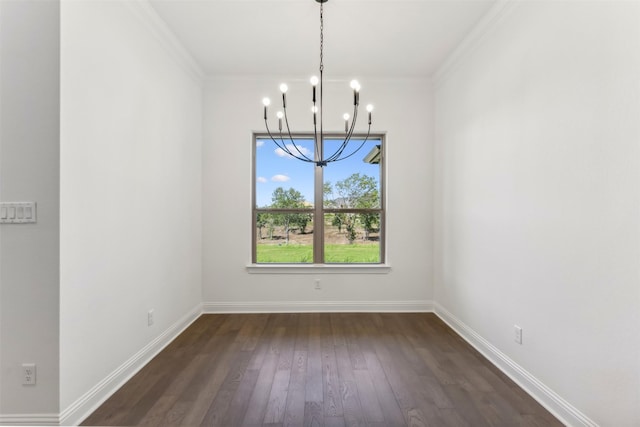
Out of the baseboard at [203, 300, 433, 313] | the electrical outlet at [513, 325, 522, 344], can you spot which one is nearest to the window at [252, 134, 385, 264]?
the baseboard at [203, 300, 433, 313]

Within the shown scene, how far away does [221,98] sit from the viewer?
146 inches

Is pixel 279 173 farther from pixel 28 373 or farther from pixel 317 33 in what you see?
pixel 28 373

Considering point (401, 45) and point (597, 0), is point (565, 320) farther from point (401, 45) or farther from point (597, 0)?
point (401, 45)

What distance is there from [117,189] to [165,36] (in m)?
1.62

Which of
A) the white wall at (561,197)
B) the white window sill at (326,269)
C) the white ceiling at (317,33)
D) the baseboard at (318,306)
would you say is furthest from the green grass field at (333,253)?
the white ceiling at (317,33)

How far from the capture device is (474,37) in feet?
9.13

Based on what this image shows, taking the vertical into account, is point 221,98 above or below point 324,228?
above

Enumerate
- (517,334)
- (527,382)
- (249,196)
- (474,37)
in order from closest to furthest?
1. (527,382)
2. (517,334)
3. (474,37)
4. (249,196)

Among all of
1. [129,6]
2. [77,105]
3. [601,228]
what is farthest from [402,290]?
[129,6]

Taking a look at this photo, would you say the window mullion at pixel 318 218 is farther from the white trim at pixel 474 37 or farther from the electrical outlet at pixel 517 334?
the electrical outlet at pixel 517 334

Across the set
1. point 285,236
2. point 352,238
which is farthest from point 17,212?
point 352,238

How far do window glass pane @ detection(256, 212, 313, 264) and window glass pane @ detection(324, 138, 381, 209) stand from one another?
1.43ft

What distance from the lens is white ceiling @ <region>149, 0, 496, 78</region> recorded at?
2475mm

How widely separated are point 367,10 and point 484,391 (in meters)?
3.10
